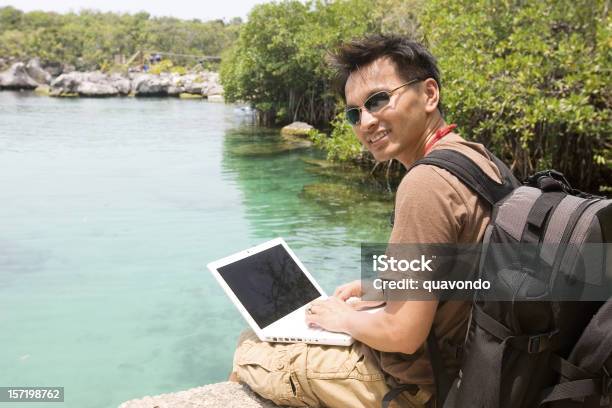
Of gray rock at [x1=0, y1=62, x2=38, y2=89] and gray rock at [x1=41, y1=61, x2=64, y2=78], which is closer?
gray rock at [x1=0, y1=62, x2=38, y2=89]

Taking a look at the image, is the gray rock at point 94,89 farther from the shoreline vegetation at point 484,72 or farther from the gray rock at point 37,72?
the shoreline vegetation at point 484,72

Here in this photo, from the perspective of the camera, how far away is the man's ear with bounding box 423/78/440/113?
206 centimetres

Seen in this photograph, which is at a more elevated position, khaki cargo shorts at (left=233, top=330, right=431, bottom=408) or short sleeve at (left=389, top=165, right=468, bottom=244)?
short sleeve at (left=389, top=165, right=468, bottom=244)

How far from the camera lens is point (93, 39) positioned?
245ft

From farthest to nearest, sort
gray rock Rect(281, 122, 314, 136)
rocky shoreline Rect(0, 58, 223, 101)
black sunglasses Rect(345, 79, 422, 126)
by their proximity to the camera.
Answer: rocky shoreline Rect(0, 58, 223, 101) → gray rock Rect(281, 122, 314, 136) → black sunglasses Rect(345, 79, 422, 126)

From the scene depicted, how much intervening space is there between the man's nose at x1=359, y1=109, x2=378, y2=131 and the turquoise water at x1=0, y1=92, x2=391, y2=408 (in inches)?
128

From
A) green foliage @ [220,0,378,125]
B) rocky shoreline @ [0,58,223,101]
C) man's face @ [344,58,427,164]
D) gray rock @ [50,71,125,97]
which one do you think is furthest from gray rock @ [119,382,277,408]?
gray rock @ [50,71,125,97]

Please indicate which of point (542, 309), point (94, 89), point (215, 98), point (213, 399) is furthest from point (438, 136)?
point (94, 89)

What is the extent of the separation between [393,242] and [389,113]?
51cm

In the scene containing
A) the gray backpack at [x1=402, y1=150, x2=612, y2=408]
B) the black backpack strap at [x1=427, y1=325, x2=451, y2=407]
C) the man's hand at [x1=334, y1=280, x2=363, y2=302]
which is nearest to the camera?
the gray backpack at [x1=402, y1=150, x2=612, y2=408]

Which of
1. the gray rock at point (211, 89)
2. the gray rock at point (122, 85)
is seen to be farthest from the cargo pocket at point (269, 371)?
the gray rock at point (122, 85)

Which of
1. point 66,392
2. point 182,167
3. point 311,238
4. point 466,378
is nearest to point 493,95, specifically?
point 311,238

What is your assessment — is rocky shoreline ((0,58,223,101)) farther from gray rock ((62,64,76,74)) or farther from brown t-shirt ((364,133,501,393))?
brown t-shirt ((364,133,501,393))

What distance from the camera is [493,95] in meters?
8.39
